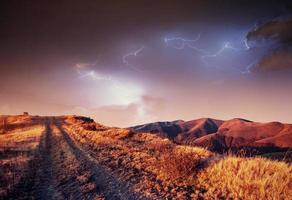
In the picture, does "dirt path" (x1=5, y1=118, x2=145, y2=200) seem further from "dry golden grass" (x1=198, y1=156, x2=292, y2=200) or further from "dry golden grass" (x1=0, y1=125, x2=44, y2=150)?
"dry golden grass" (x1=0, y1=125, x2=44, y2=150)

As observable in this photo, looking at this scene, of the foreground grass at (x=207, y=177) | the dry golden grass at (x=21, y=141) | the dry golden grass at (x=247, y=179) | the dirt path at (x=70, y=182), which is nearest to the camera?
the dry golden grass at (x=247, y=179)

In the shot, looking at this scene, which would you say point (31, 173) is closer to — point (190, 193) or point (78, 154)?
point (78, 154)

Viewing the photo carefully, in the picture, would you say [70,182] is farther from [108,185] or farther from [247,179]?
[247,179]

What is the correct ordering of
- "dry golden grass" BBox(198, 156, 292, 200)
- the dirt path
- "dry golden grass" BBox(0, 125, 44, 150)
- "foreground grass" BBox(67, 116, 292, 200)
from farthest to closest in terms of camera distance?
1. "dry golden grass" BBox(0, 125, 44, 150)
2. the dirt path
3. "foreground grass" BBox(67, 116, 292, 200)
4. "dry golden grass" BBox(198, 156, 292, 200)

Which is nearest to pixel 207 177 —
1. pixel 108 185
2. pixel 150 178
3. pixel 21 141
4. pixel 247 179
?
pixel 247 179

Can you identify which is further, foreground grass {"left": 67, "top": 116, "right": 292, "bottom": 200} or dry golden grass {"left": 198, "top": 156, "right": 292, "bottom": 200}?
foreground grass {"left": 67, "top": 116, "right": 292, "bottom": 200}

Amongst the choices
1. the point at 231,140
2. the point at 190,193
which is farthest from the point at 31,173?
the point at 231,140

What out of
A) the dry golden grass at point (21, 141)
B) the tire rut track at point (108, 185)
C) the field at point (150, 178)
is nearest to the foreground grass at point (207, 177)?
the field at point (150, 178)

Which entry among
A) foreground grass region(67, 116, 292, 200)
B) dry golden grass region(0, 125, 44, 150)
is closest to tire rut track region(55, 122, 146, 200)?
foreground grass region(67, 116, 292, 200)

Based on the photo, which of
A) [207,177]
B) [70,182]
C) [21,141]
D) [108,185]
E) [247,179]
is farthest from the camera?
[21,141]

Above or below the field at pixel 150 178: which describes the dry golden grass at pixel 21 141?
above

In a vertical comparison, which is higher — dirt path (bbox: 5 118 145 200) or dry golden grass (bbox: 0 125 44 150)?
dry golden grass (bbox: 0 125 44 150)

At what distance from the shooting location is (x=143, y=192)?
8.80 m

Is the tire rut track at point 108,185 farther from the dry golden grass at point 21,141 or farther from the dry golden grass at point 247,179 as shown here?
the dry golden grass at point 21,141
